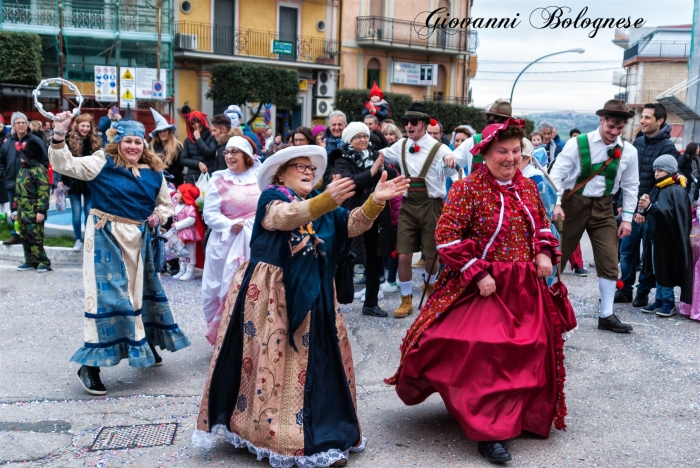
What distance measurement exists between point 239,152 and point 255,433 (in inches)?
110

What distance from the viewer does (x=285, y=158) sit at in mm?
4293

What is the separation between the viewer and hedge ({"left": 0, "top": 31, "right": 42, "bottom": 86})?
81.5 feet

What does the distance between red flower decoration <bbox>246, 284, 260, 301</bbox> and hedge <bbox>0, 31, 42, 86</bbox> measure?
77.8 ft

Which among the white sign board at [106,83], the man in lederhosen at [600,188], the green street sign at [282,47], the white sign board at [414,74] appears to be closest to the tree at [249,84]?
the green street sign at [282,47]

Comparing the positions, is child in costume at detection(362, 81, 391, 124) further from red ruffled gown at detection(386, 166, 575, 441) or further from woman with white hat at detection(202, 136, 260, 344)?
red ruffled gown at detection(386, 166, 575, 441)

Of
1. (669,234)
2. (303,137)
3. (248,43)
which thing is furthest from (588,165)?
(248,43)

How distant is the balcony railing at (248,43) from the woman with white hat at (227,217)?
90.1ft

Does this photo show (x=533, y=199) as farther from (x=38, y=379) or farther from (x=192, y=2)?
(x=192, y=2)

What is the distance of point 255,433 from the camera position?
4.18m

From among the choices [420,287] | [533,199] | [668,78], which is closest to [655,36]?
[668,78]

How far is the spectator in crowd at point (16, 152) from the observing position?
982cm

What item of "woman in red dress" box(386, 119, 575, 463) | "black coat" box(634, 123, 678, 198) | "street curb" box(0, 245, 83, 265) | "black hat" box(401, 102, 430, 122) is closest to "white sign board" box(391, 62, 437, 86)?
"street curb" box(0, 245, 83, 265)

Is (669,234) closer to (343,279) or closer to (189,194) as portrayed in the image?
(343,279)

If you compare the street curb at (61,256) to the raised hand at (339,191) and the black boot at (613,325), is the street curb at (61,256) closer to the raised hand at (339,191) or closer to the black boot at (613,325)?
the black boot at (613,325)
